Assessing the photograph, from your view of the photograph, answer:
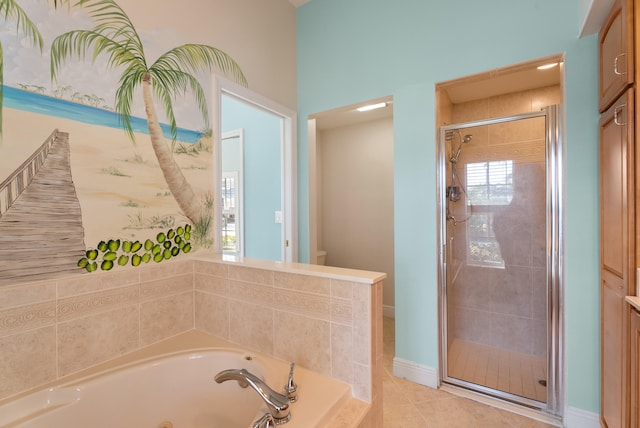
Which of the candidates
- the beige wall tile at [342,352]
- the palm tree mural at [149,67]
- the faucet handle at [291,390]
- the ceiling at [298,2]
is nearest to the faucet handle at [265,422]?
the faucet handle at [291,390]

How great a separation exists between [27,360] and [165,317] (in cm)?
56

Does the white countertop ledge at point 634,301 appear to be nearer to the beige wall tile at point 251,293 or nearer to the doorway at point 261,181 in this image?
the beige wall tile at point 251,293

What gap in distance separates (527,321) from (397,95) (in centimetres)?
197

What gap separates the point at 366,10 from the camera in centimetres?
227

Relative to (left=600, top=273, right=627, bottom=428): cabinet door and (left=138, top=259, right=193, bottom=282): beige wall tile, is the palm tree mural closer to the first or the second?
(left=138, top=259, right=193, bottom=282): beige wall tile

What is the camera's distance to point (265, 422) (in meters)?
0.96

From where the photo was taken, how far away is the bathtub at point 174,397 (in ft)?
3.54

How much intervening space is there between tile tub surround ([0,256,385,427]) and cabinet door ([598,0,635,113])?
135cm

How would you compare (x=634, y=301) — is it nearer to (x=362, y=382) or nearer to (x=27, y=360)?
(x=362, y=382)

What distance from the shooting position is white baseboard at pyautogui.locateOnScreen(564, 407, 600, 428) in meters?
1.56

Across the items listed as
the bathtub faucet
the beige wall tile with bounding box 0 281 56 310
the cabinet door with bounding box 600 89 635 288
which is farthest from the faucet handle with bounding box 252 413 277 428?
the cabinet door with bounding box 600 89 635 288

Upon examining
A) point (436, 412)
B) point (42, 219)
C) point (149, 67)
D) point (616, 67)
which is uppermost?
point (149, 67)

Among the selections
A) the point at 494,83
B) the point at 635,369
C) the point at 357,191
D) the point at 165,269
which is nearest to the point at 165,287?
the point at 165,269

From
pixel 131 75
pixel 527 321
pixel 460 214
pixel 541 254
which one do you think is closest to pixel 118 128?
pixel 131 75
